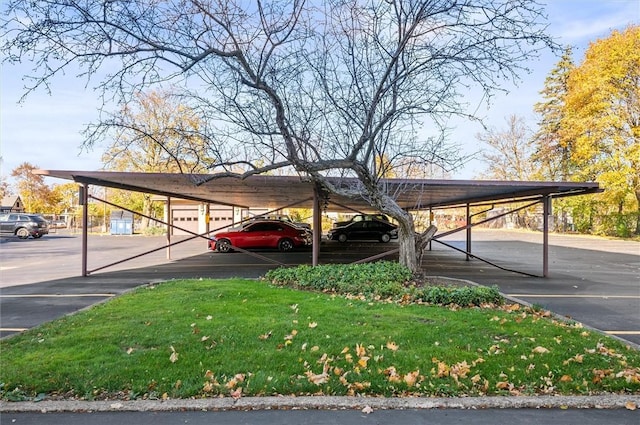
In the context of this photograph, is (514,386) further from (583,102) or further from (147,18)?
(583,102)

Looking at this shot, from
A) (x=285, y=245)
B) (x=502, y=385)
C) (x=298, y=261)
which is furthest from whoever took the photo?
(x=285, y=245)

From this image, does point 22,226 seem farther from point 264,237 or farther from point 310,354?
point 310,354

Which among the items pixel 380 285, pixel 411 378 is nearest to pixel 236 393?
pixel 411 378

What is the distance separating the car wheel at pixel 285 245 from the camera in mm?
20188

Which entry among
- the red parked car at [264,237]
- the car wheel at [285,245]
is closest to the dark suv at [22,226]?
the red parked car at [264,237]

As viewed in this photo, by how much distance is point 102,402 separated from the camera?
3.58 metres

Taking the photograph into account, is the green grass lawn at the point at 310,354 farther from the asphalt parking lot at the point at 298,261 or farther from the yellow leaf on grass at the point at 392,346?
the asphalt parking lot at the point at 298,261

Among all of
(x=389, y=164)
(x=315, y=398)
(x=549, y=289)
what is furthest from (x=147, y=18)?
(x=549, y=289)

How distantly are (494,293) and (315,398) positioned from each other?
15.7 ft

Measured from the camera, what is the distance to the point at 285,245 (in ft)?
66.3

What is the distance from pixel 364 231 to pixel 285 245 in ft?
25.4

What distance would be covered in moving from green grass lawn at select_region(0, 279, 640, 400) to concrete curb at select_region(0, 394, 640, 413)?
4.9 inches

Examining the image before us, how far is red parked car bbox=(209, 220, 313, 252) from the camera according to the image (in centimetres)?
1984

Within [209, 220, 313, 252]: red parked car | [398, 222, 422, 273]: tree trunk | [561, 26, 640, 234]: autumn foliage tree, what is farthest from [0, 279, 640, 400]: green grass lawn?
[561, 26, 640, 234]: autumn foliage tree
